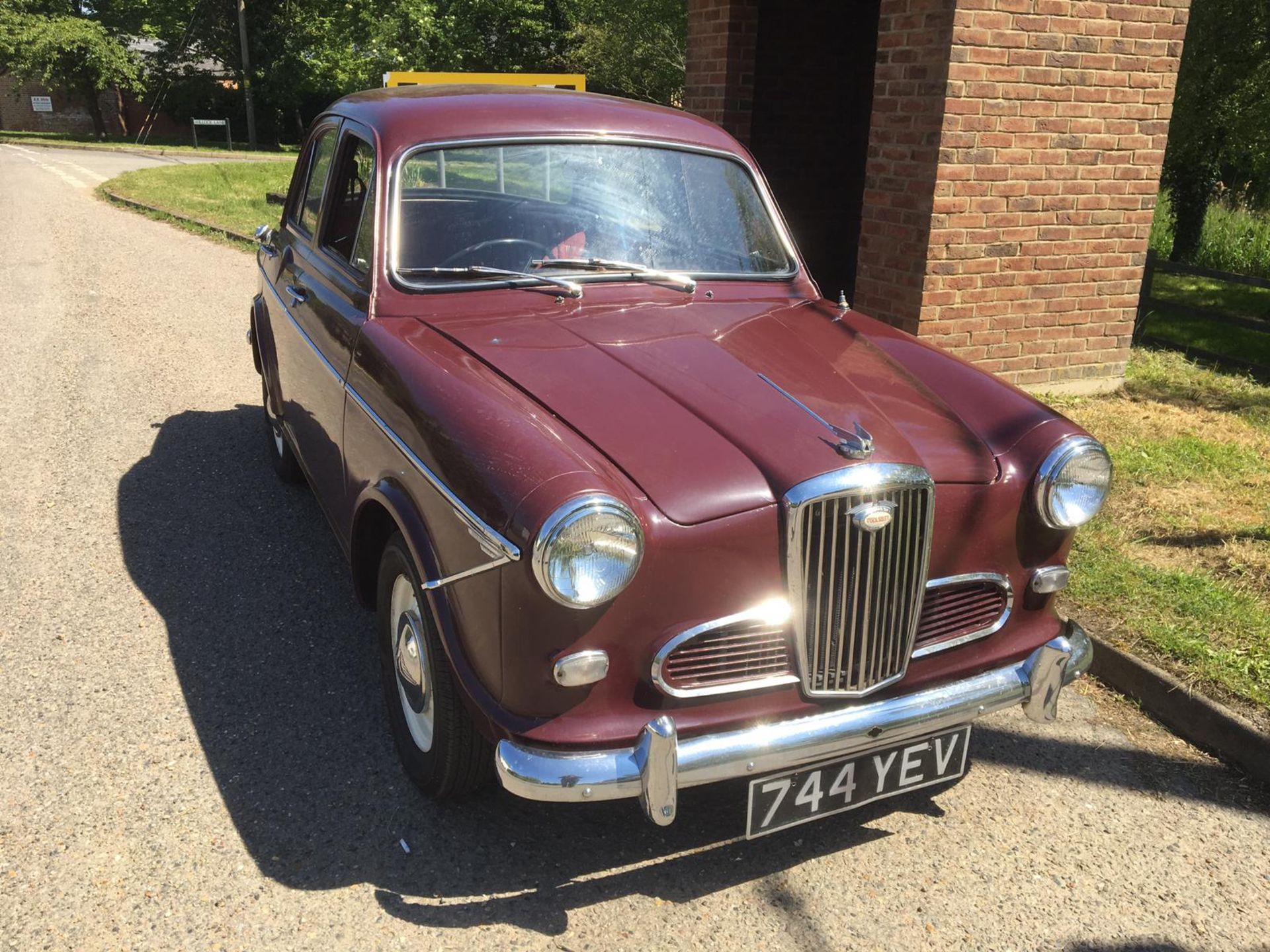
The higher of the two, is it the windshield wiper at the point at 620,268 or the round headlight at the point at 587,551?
the windshield wiper at the point at 620,268

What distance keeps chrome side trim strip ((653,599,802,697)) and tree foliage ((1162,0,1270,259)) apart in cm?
1110

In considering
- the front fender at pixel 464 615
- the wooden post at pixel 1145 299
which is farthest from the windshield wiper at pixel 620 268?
the wooden post at pixel 1145 299

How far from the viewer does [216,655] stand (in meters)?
3.83

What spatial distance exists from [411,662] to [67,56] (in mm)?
44844

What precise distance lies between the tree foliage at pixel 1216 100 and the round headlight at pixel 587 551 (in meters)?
11.3

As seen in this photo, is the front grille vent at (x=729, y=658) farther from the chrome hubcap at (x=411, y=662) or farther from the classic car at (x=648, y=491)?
the chrome hubcap at (x=411, y=662)

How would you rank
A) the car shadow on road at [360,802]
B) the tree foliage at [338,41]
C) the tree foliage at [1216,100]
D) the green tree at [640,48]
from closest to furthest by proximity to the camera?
1. the car shadow on road at [360,802]
2. the tree foliage at [1216,100]
3. the green tree at [640,48]
4. the tree foliage at [338,41]

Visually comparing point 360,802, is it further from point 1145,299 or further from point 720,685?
point 1145,299

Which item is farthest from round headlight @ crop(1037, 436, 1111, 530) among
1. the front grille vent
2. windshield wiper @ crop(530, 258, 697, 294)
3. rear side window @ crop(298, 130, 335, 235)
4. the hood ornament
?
rear side window @ crop(298, 130, 335, 235)

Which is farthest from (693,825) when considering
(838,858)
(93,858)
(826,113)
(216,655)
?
(826,113)

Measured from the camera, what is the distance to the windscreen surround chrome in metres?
3.53

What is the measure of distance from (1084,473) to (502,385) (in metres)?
1.57

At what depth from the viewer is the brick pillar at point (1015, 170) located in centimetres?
603

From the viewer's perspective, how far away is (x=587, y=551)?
93.4 inches
